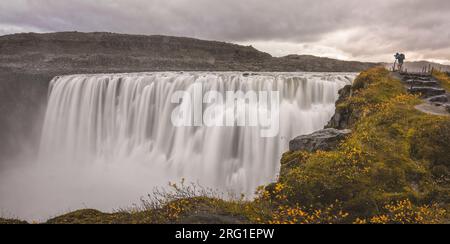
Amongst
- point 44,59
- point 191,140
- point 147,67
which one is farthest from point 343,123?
point 44,59

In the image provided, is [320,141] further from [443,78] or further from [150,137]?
[150,137]

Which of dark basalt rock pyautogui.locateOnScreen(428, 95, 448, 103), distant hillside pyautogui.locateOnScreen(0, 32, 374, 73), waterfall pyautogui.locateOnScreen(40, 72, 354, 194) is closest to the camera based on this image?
dark basalt rock pyautogui.locateOnScreen(428, 95, 448, 103)

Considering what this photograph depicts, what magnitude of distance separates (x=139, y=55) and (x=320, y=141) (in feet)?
276

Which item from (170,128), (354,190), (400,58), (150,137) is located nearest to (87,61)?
(150,137)

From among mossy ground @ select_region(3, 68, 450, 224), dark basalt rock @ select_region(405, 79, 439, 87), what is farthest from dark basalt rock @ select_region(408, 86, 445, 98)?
mossy ground @ select_region(3, 68, 450, 224)

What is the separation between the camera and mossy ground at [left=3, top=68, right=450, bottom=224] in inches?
311

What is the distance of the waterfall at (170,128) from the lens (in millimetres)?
27031

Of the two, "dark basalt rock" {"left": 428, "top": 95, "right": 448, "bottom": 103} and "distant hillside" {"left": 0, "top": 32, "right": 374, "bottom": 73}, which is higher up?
"distant hillside" {"left": 0, "top": 32, "right": 374, "bottom": 73}

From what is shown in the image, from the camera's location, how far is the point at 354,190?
29.7 ft

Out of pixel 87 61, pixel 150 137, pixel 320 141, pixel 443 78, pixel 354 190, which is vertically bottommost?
pixel 150 137

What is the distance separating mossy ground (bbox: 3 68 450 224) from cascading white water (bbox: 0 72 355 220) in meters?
13.7

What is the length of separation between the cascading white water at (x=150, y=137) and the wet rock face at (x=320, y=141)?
11676 millimetres

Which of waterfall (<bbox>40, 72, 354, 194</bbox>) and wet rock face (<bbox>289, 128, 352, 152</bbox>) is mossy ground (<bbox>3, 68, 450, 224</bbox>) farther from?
waterfall (<bbox>40, 72, 354, 194</bbox>)
